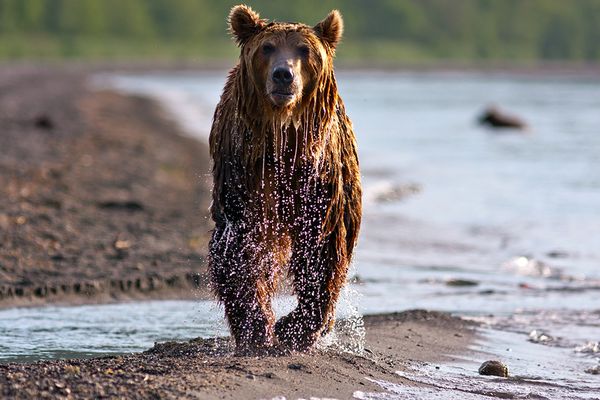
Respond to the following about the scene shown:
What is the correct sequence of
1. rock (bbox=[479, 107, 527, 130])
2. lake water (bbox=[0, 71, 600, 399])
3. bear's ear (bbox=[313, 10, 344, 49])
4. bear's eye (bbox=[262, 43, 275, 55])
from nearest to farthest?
bear's eye (bbox=[262, 43, 275, 55]), bear's ear (bbox=[313, 10, 344, 49]), lake water (bbox=[0, 71, 600, 399]), rock (bbox=[479, 107, 527, 130])

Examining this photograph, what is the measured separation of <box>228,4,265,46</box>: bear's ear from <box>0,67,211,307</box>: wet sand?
9.52 ft

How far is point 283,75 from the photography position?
261 inches

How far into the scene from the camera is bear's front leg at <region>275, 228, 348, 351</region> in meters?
7.20

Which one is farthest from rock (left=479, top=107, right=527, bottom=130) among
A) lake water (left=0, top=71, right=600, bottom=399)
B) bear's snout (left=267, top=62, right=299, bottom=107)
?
bear's snout (left=267, top=62, right=299, bottom=107)

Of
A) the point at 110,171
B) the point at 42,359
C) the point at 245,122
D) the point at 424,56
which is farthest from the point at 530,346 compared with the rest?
the point at 424,56

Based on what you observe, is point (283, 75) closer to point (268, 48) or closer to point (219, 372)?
point (268, 48)

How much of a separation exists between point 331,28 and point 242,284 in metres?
1.53

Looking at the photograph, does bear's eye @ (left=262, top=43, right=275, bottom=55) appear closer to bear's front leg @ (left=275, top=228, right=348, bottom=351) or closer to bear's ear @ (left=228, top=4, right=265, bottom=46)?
bear's ear @ (left=228, top=4, right=265, bottom=46)

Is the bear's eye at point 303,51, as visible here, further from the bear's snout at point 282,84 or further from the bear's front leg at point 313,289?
the bear's front leg at point 313,289

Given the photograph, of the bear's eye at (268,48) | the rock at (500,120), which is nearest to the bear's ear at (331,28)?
the bear's eye at (268,48)

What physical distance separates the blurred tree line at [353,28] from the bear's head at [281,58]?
403ft

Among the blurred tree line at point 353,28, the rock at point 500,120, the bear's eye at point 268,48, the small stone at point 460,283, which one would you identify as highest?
the blurred tree line at point 353,28

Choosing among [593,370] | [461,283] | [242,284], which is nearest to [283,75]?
[242,284]

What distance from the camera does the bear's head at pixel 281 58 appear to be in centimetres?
666
